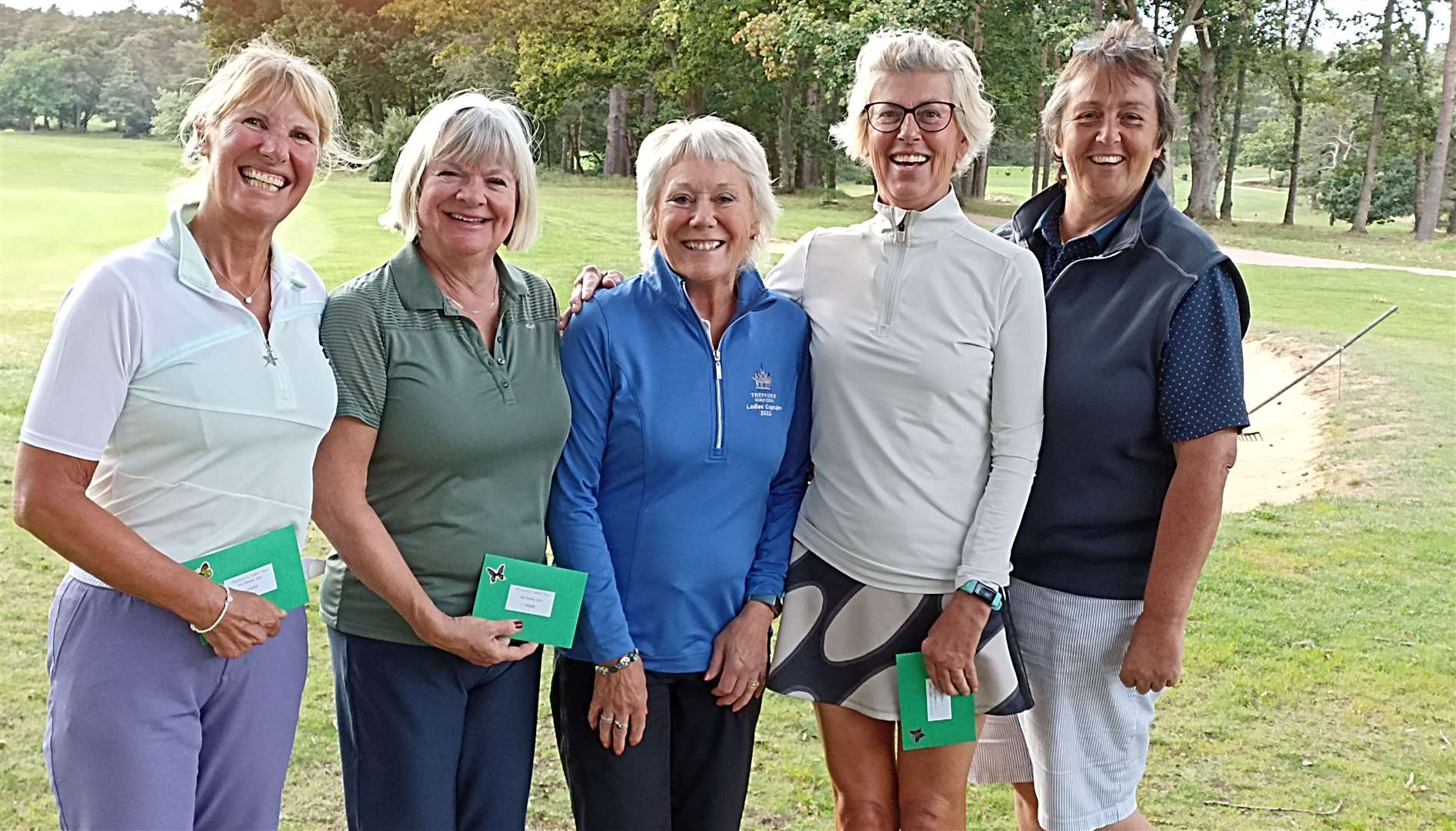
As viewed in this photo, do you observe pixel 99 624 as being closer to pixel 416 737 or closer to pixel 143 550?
pixel 143 550

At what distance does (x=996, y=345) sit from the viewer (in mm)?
2193

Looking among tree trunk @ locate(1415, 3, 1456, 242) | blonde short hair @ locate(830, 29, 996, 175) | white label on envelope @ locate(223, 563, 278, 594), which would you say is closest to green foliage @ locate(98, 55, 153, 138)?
blonde short hair @ locate(830, 29, 996, 175)

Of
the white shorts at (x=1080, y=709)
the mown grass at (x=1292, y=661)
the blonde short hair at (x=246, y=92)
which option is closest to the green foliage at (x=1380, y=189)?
the mown grass at (x=1292, y=661)

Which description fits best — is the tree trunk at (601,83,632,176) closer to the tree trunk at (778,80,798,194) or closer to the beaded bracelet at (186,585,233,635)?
the tree trunk at (778,80,798,194)

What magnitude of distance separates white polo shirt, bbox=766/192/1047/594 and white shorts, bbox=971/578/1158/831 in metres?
0.26

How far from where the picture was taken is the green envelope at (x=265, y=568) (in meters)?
1.86

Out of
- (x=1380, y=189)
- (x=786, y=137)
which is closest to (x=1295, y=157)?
(x=1380, y=189)

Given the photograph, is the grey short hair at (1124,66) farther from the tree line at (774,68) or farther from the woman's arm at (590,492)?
the tree line at (774,68)

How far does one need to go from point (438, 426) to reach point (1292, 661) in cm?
437

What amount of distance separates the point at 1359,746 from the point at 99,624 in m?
4.23

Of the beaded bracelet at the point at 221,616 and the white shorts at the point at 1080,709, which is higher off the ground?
the beaded bracelet at the point at 221,616

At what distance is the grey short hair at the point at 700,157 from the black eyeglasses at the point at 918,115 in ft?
0.78

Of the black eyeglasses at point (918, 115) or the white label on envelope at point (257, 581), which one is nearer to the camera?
the white label on envelope at point (257, 581)

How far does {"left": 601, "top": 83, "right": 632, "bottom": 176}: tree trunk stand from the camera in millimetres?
25500
